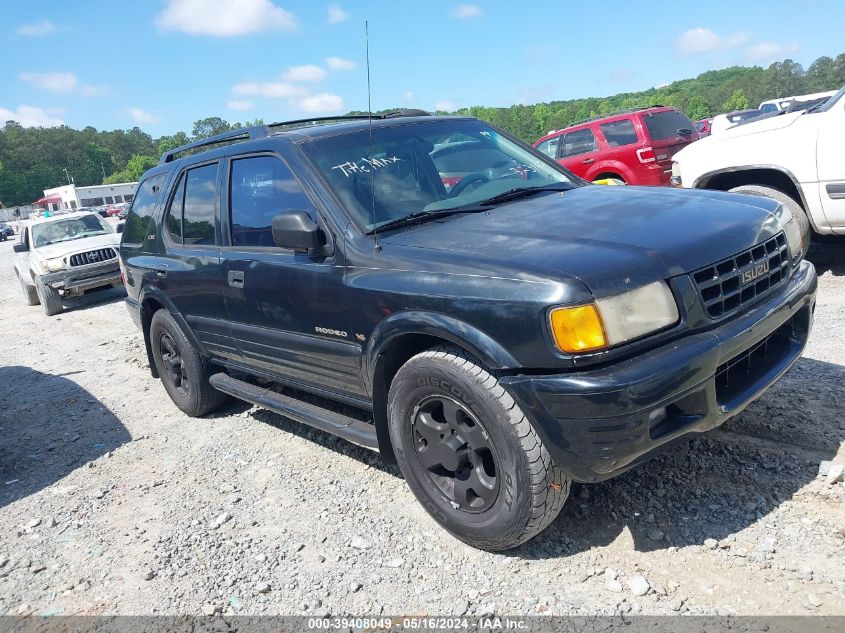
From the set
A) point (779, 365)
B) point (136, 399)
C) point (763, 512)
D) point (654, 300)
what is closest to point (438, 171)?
point (654, 300)

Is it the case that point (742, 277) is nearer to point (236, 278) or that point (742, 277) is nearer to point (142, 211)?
point (236, 278)

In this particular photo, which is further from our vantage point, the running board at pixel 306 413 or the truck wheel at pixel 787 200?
the truck wheel at pixel 787 200

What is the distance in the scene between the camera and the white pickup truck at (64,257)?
11078mm

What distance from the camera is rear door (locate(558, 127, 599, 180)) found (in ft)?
37.2

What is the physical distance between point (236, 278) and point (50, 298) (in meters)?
9.08

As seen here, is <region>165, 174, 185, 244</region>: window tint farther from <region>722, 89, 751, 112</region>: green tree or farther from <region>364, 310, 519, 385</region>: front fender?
<region>722, 89, 751, 112</region>: green tree

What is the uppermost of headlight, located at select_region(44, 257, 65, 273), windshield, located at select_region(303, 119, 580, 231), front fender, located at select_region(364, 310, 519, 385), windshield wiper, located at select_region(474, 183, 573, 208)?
windshield, located at select_region(303, 119, 580, 231)

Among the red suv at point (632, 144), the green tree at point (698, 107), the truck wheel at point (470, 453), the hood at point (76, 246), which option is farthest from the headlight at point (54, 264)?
the green tree at point (698, 107)

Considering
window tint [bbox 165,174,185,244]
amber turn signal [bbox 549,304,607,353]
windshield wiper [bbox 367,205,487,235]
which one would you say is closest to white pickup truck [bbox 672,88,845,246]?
windshield wiper [bbox 367,205,487,235]

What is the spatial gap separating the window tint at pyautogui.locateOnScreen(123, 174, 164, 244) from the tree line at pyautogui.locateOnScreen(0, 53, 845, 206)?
96288mm

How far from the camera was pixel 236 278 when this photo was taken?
3.78m

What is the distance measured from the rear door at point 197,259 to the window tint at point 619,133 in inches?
332

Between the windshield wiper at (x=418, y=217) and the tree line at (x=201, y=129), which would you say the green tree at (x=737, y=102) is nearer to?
the tree line at (x=201, y=129)

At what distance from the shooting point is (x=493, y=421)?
8.09ft
